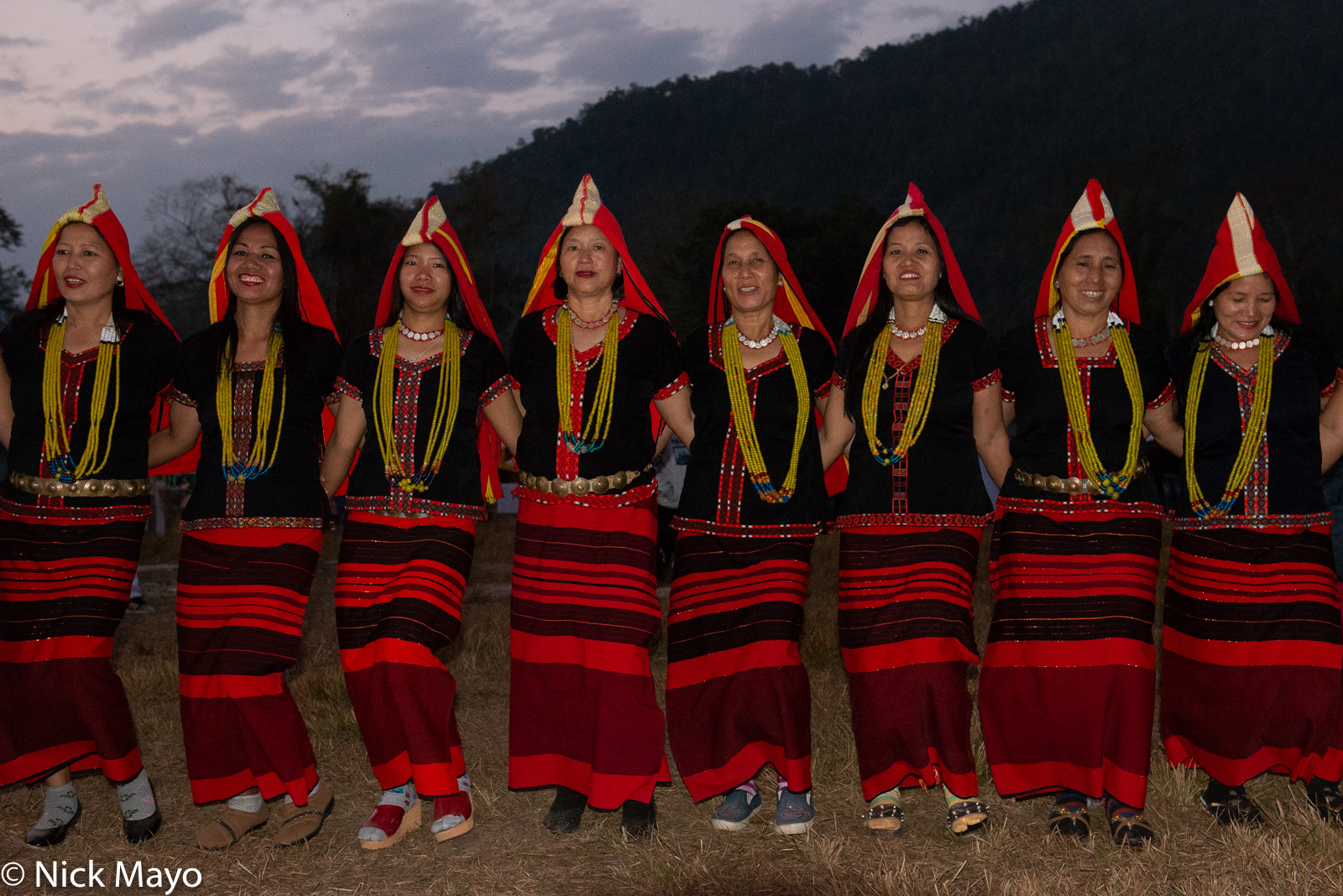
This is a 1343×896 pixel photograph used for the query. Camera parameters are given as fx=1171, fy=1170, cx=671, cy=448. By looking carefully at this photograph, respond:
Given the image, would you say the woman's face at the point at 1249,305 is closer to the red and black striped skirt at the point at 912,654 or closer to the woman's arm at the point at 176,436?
the red and black striped skirt at the point at 912,654

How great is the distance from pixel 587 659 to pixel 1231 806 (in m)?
2.27

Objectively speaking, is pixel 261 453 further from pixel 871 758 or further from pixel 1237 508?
pixel 1237 508

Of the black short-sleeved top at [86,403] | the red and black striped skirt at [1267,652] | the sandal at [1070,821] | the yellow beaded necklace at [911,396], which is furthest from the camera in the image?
the black short-sleeved top at [86,403]

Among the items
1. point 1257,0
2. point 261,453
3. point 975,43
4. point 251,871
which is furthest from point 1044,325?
point 975,43

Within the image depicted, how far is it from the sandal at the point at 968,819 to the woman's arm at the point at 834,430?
1.25 m

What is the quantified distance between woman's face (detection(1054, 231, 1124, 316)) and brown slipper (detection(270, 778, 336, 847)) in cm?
321

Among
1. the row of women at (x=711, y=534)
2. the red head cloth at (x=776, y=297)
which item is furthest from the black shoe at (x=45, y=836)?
the red head cloth at (x=776, y=297)

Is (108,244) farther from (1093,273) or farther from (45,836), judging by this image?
(1093,273)

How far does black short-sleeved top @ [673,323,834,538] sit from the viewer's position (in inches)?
162

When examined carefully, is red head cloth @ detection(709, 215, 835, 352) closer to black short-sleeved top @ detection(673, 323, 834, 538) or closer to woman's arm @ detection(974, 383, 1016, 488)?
black short-sleeved top @ detection(673, 323, 834, 538)

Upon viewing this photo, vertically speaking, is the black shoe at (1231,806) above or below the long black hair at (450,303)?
below

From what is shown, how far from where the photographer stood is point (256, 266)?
13.8 ft

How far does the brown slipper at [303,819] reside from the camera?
13.1 feet

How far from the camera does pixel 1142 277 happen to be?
27.7m
